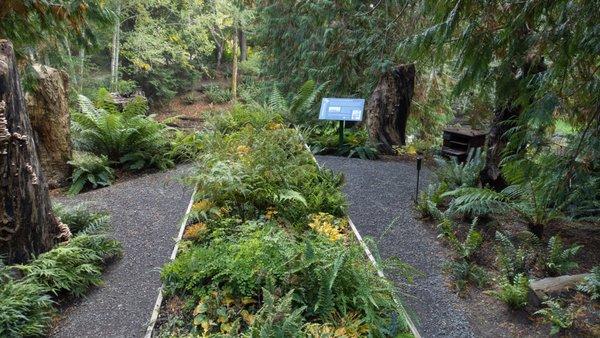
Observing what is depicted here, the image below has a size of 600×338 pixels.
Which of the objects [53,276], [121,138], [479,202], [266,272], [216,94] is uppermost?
[216,94]

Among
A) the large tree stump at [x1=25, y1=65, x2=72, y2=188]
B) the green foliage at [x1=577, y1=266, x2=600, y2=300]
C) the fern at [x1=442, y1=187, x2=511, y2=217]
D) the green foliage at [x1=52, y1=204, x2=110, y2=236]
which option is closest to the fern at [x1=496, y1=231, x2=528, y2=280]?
the green foliage at [x1=577, y1=266, x2=600, y2=300]

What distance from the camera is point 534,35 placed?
330cm

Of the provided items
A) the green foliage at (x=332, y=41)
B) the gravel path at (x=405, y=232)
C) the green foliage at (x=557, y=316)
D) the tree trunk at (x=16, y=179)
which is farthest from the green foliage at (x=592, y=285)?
the tree trunk at (x=16, y=179)

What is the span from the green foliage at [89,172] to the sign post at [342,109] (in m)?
4.07

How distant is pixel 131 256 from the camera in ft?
14.5

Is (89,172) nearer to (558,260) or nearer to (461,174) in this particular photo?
(461,174)

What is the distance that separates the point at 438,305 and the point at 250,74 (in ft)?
68.9

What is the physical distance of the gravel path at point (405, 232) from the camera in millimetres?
3506

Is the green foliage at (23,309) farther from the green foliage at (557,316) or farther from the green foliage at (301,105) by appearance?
the green foliage at (301,105)

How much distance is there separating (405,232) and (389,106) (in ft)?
14.3

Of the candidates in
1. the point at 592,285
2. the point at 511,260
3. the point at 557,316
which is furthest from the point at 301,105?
the point at 557,316

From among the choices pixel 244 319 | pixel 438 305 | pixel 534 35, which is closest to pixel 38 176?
pixel 244 319

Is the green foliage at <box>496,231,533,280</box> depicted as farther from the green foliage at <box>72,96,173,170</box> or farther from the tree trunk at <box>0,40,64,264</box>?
the green foliage at <box>72,96,173,170</box>

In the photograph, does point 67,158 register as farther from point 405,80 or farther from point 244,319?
point 405,80
